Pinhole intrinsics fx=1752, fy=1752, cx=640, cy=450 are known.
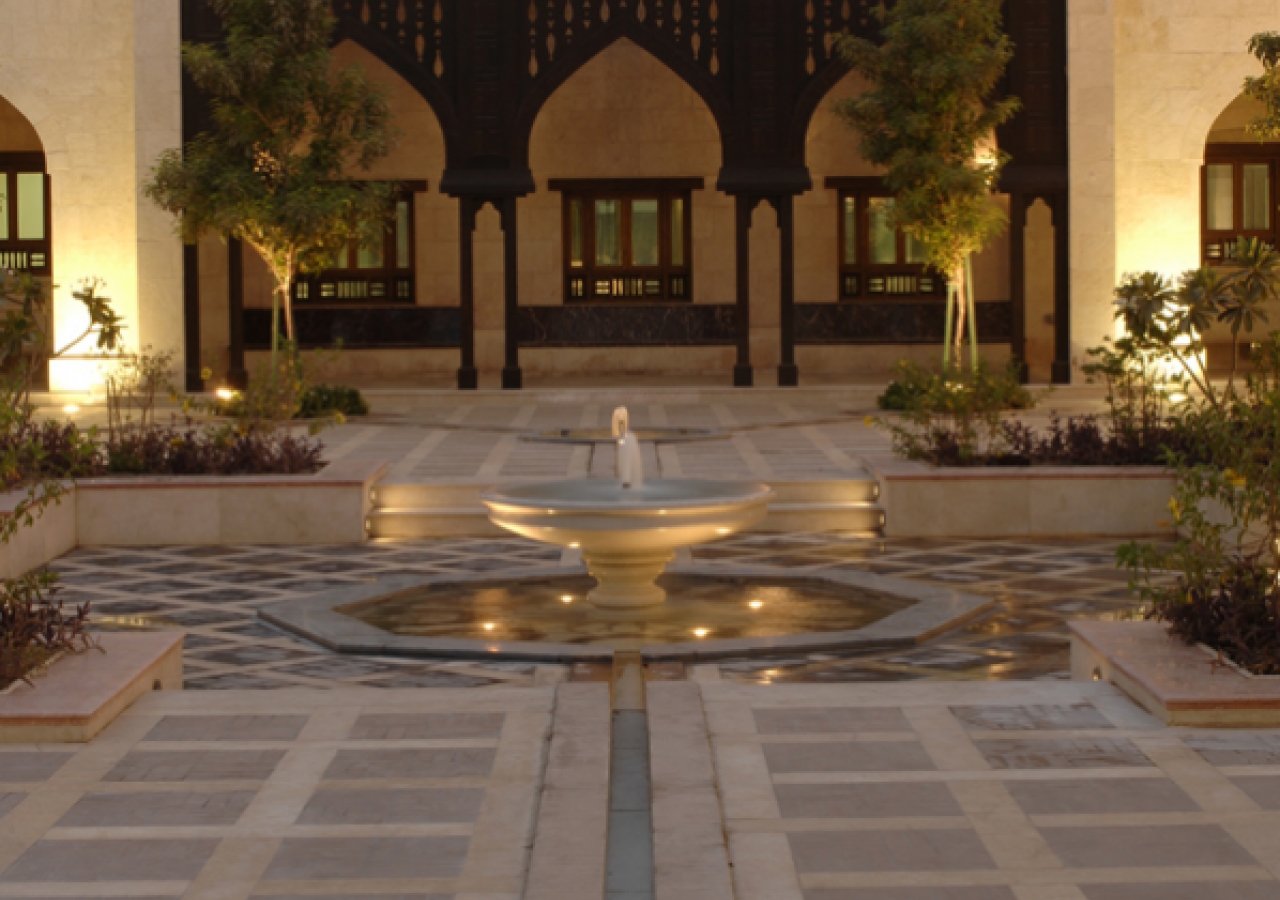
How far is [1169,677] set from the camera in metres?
5.86

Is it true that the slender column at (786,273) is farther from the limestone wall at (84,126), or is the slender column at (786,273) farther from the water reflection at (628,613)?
the water reflection at (628,613)

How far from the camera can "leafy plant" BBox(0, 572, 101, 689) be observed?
5.92 m

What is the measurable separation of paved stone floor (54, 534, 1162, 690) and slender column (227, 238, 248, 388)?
9818mm

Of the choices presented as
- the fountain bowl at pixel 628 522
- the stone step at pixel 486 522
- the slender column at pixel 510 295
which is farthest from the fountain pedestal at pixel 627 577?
the slender column at pixel 510 295

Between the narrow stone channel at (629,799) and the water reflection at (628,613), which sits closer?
the narrow stone channel at (629,799)

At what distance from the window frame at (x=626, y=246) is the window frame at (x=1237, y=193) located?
22.3ft

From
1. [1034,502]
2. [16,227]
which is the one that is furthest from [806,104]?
[16,227]

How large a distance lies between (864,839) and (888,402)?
13889mm

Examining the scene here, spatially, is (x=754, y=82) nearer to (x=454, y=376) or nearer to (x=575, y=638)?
(x=454, y=376)

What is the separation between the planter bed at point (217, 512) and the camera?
11117 mm

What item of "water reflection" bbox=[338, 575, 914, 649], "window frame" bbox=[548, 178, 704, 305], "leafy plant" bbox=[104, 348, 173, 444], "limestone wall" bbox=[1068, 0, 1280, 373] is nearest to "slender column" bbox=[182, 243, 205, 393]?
"leafy plant" bbox=[104, 348, 173, 444]

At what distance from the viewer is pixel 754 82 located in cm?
2019

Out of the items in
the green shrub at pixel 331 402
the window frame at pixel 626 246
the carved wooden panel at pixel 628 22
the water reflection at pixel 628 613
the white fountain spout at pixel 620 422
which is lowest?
the water reflection at pixel 628 613

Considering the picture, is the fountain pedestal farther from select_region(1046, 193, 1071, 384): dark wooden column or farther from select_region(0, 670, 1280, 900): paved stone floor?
select_region(1046, 193, 1071, 384): dark wooden column
